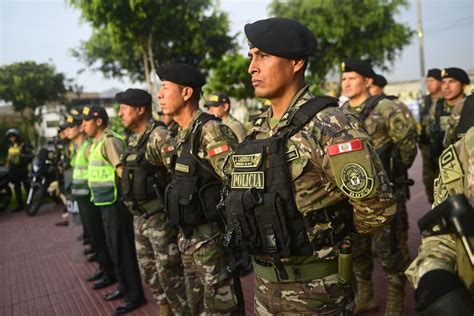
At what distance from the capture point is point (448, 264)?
114cm

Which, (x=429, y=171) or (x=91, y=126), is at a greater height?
(x=91, y=126)

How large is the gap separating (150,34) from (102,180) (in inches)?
514

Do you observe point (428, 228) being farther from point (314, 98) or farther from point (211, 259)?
point (211, 259)

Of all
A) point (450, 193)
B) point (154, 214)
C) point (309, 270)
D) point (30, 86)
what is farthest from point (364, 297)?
point (30, 86)

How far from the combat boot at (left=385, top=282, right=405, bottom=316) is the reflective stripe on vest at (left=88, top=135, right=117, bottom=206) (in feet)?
8.66

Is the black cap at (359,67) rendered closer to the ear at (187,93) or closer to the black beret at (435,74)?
the ear at (187,93)

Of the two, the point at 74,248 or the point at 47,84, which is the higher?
the point at 47,84

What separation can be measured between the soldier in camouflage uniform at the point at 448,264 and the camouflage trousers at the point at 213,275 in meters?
1.61

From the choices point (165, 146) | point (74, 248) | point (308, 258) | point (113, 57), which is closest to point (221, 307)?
point (308, 258)

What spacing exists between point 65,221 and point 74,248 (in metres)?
2.46

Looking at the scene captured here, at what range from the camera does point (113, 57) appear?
21.9m

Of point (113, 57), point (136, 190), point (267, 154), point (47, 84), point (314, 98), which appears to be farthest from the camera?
point (47, 84)

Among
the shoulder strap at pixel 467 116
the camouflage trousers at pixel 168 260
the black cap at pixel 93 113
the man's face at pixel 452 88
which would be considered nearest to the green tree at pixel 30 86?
the black cap at pixel 93 113

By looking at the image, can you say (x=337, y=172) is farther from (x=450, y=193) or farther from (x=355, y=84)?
(x=355, y=84)
